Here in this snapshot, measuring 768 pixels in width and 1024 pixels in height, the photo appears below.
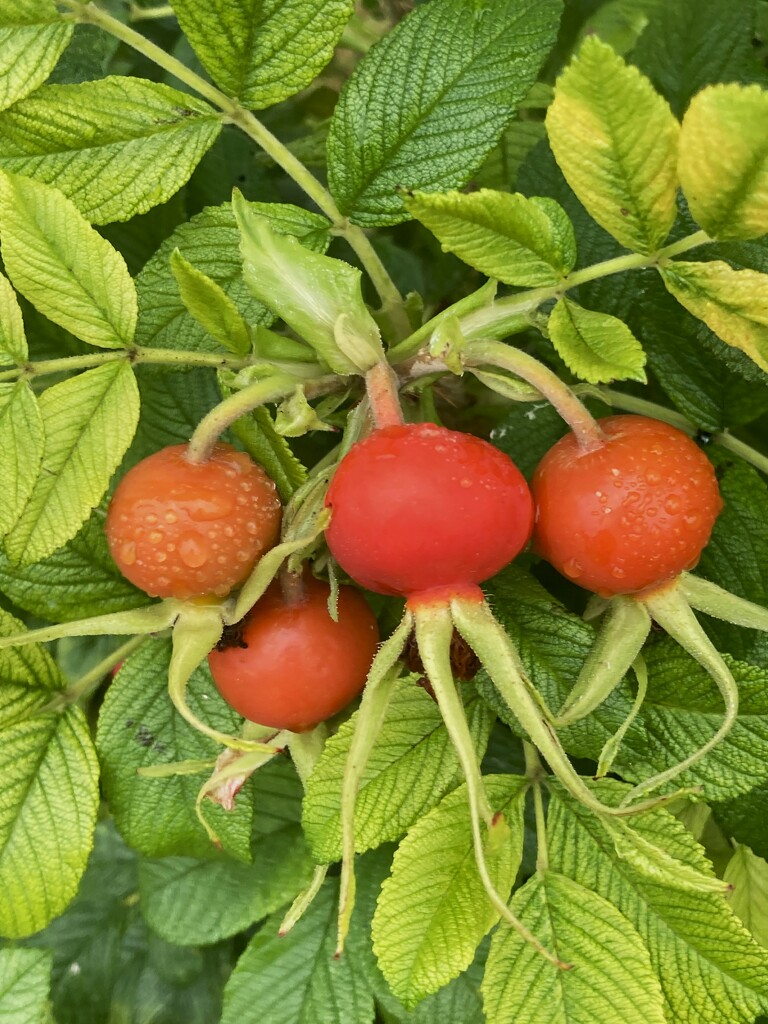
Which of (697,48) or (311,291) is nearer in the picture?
(311,291)

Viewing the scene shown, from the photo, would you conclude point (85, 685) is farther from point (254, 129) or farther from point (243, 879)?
point (254, 129)

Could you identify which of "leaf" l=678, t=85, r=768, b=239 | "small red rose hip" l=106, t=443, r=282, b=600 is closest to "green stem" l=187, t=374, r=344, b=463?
"small red rose hip" l=106, t=443, r=282, b=600

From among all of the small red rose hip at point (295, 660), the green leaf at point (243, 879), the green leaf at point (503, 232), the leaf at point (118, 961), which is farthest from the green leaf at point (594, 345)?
the leaf at point (118, 961)

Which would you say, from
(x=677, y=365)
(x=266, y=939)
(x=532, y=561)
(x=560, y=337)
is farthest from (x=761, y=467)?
(x=266, y=939)

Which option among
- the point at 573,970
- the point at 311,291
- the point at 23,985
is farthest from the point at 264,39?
the point at 23,985

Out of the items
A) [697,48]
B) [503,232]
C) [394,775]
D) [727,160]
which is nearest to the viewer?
[727,160]

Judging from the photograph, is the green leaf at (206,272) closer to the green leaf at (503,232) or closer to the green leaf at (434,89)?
the green leaf at (434,89)
